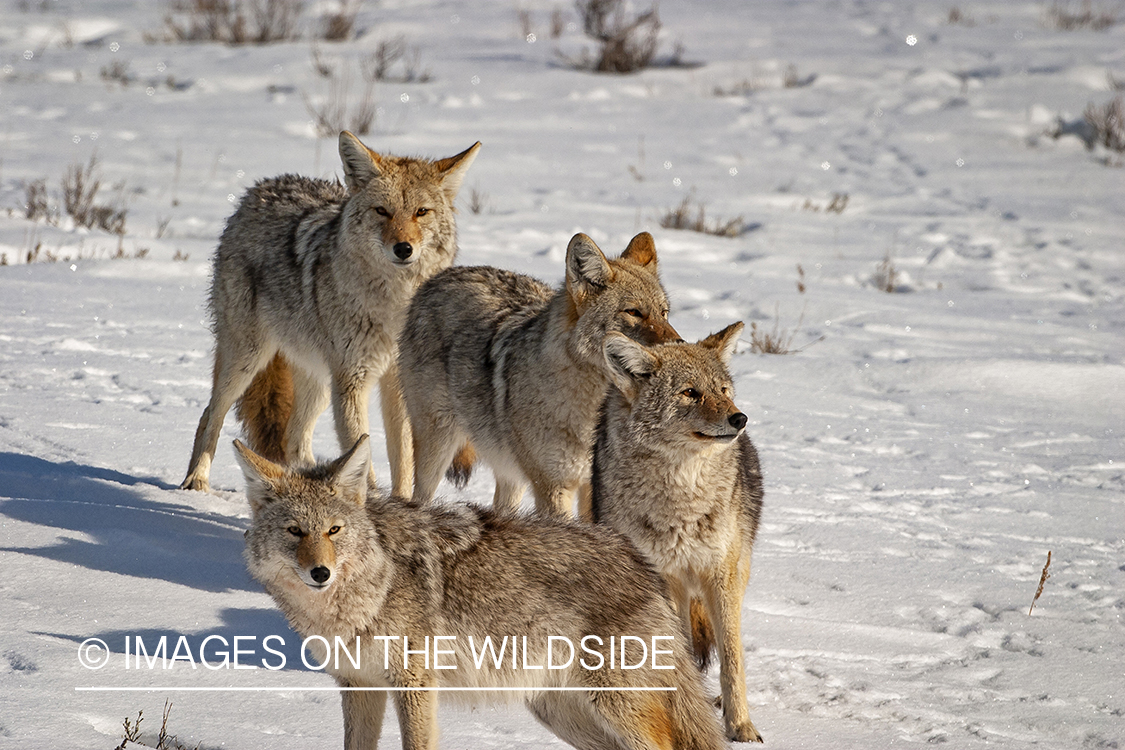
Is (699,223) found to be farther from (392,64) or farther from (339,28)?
(339,28)

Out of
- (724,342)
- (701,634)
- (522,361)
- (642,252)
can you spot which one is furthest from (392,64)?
(701,634)

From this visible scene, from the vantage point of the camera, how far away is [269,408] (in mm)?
6992

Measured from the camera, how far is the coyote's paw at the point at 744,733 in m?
4.39

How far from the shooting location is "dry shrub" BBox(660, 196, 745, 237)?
12.1 metres

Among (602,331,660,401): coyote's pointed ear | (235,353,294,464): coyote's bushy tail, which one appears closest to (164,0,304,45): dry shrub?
(235,353,294,464): coyote's bushy tail

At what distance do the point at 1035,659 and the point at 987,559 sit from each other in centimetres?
107

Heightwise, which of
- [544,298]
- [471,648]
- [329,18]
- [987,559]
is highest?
[329,18]

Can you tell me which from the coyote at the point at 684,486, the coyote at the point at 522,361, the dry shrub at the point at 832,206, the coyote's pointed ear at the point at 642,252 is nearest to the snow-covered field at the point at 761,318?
the dry shrub at the point at 832,206

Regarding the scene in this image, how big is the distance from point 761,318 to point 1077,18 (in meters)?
13.8

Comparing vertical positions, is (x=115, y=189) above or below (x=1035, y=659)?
above

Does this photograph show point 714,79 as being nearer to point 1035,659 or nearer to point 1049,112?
point 1049,112

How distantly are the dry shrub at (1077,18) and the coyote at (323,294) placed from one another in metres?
16.9

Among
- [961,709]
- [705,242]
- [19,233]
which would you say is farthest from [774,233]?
[961,709]

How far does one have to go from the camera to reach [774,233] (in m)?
12.4
